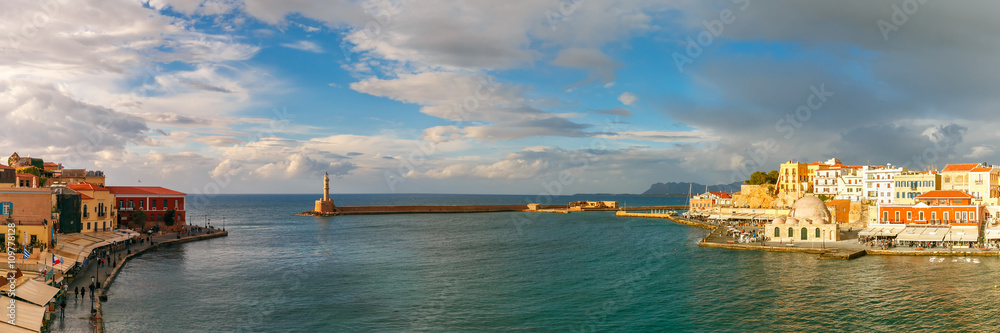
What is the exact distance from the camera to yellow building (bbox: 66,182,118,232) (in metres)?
64.6

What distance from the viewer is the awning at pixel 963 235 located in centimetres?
6116

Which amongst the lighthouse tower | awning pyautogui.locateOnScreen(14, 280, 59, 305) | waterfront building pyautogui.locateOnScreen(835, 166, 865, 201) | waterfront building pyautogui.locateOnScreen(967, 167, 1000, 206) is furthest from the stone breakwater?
waterfront building pyautogui.locateOnScreen(835, 166, 865, 201)

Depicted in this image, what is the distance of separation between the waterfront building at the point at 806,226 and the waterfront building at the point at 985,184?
22.5m

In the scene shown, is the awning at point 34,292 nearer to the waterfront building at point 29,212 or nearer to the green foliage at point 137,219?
the waterfront building at point 29,212

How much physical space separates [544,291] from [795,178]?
100836 millimetres

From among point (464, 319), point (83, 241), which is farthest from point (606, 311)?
point (83, 241)

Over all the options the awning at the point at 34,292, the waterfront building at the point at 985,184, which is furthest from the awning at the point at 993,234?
the awning at the point at 34,292

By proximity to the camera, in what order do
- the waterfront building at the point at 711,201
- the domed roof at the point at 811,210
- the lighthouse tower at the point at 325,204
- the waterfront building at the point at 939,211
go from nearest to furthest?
the waterfront building at the point at 939,211 < the domed roof at the point at 811,210 < the waterfront building at the point at 711,201 < the lighthouse tower at the point at 325,204

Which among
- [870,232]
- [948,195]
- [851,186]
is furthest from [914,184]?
[870,232]

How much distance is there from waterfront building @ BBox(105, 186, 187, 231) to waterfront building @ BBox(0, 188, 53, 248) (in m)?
35.0

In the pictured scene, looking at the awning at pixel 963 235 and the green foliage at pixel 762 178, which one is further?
the green foliage at pixel 762 178

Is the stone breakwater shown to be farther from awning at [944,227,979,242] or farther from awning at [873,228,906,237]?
awning at [944,227,979,242]

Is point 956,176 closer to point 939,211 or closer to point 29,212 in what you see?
point 939,211

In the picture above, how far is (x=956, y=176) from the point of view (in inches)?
3253
